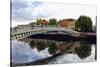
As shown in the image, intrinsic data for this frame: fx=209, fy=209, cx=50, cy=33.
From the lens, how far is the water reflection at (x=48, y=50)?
235cm

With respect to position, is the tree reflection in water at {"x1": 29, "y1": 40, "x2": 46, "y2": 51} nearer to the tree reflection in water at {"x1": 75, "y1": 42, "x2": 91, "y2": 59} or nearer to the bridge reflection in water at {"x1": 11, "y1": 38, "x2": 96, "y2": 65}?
the bridge reflection in water at {"x1": 11, "y1": 38, "x2": 96, "y2": 65}

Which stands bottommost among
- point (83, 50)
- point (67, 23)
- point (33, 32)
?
point (83, 50)

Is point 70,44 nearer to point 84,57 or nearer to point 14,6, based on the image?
point 84,57

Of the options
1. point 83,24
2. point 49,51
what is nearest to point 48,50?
point 49,51

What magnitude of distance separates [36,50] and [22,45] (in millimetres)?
177

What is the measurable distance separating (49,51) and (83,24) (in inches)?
21.9

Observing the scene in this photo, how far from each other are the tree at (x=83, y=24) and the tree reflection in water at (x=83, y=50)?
0.18 meters

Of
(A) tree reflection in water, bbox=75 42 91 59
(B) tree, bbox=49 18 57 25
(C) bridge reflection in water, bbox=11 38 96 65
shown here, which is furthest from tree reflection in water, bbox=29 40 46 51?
(A) tree reflection in water, bbox=75 42 91 59

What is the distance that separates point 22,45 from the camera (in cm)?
237

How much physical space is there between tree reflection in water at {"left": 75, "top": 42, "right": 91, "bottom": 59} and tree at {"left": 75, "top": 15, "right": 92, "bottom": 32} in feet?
0.58

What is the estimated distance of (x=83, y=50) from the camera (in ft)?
8.59

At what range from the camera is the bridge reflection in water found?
2354mm

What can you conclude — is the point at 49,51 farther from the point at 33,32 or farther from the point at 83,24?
the point at 83,24

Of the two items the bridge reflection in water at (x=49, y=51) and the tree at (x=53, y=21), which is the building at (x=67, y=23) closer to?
the tree at (x=53, y=21)
